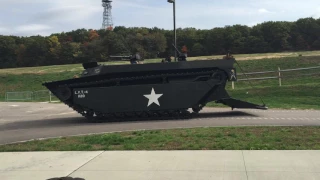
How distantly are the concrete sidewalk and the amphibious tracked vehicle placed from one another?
18.7 feet

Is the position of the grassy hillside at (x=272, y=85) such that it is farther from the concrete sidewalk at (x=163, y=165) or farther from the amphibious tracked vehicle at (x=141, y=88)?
the concrete sidewalk at (x=163, y=165)

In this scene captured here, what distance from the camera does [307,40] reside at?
7444 cm

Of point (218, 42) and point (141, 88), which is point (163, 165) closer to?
point (141, 88)

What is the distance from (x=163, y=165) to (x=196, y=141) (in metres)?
2.15

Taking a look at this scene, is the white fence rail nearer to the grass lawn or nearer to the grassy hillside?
the grassy hillside

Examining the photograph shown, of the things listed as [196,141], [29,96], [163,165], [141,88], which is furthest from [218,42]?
[163,165]

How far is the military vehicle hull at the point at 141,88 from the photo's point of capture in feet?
43.9

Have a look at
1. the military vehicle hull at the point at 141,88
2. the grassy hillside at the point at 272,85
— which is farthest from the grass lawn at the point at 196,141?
the grassy hillside at the point at 272,85

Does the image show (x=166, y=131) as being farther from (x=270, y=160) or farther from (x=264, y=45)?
(x=264, y=45)

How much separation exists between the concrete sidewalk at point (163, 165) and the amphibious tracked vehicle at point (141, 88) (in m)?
5.71

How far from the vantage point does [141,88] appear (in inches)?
528

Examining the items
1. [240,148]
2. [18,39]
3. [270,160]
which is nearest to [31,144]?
[240,148]

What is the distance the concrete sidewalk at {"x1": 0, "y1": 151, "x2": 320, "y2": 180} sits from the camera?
19.3 feet

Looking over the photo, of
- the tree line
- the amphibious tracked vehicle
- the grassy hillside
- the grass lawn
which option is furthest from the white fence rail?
the tree line
